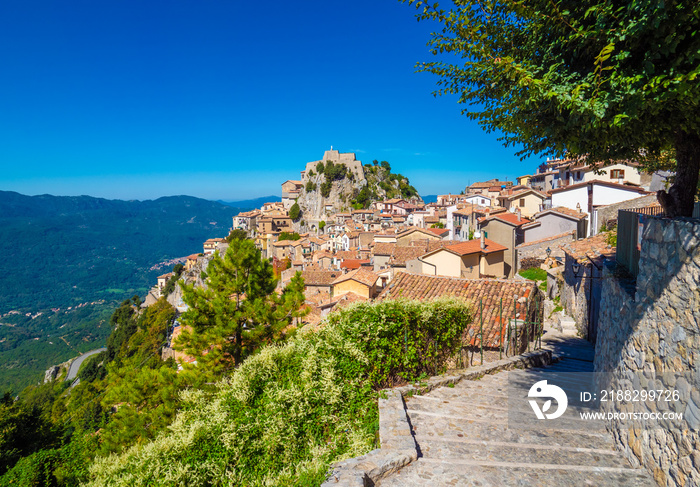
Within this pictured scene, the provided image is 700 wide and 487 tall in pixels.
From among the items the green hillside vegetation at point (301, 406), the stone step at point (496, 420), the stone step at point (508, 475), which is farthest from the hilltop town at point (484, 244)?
the stone step at point (508, 475)

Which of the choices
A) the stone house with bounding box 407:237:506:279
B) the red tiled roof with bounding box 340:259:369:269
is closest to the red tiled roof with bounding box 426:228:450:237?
the red tiled roof with bounding box 340:259:369:269

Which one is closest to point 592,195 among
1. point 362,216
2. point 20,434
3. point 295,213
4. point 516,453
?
point 516,453

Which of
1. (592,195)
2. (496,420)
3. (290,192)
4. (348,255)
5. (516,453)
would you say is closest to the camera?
(516,453)

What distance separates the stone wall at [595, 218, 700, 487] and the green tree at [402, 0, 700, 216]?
1.21m

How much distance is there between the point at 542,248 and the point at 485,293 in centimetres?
1720

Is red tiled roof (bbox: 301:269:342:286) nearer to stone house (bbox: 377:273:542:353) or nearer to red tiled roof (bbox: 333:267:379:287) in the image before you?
red tiled roof (bbox: 333:267:379:287)

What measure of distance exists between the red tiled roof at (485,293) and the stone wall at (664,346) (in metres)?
5.80

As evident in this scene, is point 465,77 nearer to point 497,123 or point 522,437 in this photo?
point 497,123

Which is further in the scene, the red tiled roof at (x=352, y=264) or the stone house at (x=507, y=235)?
the red tiled roof at (x=352, y=264)

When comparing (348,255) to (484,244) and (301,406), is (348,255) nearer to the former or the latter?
(484,244)

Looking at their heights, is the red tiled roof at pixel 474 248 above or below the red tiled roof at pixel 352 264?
above

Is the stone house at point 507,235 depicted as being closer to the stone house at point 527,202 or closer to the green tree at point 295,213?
the stone house at point 527,202

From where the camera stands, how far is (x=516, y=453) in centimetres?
465

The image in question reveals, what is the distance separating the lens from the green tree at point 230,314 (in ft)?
46.8
